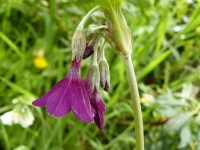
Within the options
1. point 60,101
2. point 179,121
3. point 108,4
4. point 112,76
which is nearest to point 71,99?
point 60,101

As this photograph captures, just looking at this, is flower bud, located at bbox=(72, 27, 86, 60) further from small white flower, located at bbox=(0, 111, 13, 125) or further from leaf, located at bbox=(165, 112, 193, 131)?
leaf, located at bbox=(165, 112, 193, 131)

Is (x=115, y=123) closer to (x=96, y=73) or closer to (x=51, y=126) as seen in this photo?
(x=51, y=126)

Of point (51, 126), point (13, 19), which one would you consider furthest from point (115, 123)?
point (13, 19)

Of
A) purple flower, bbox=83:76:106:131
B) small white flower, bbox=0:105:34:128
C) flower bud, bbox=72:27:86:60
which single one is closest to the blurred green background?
small white flower, bbox=0:105:34:128

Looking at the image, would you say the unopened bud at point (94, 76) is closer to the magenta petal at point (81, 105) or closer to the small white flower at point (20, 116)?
the magenta petal at point (81, 105)

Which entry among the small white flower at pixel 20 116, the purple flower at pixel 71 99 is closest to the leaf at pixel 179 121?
the small white flower at pixel 20 116

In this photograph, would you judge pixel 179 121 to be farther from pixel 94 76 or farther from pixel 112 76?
pixel 94 76
